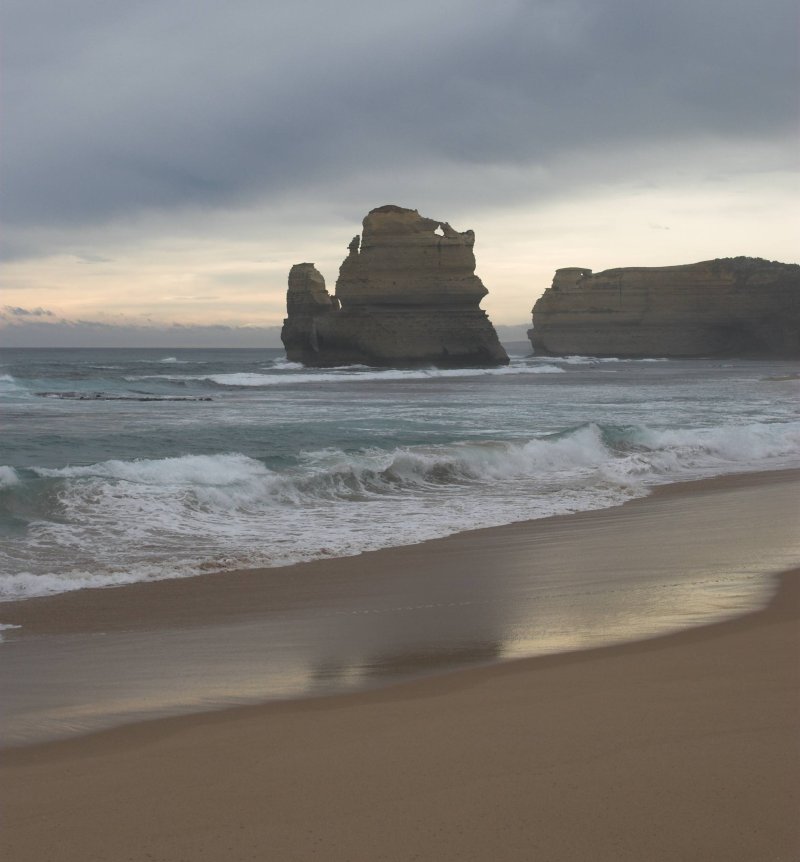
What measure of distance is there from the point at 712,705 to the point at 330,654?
76.4 inches

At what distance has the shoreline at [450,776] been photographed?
2623 mm

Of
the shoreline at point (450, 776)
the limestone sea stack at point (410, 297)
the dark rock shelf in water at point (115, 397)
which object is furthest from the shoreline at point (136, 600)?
the limestone sea stack at point (410, 297)

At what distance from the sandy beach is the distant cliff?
68.5 meters

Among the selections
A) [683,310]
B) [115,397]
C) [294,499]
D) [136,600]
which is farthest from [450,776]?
[683,310]

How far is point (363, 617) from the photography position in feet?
18.6

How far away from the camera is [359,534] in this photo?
28.4 ft

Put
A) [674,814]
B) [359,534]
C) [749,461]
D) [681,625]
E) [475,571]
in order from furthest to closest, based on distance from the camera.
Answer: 1. [749,461]
2. [359,534]
3. [475,571]
4. [681,625]
5. [674,814]

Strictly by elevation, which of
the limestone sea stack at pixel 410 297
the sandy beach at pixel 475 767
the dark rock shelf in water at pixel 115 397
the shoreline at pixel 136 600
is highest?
the limestone sea stack at pixel 410 297

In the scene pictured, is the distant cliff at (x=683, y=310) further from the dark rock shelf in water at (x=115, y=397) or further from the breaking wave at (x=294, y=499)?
the breaking wave at (x=294, y=499)

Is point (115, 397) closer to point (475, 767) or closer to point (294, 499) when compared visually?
point (294, 499)

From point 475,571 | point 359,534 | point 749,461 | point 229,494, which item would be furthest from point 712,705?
point 749,461

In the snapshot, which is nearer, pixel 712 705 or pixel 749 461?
pixel 712 705

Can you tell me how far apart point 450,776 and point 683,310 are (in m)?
71.2

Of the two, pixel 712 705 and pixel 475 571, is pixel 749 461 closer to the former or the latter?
pixel 475 571
